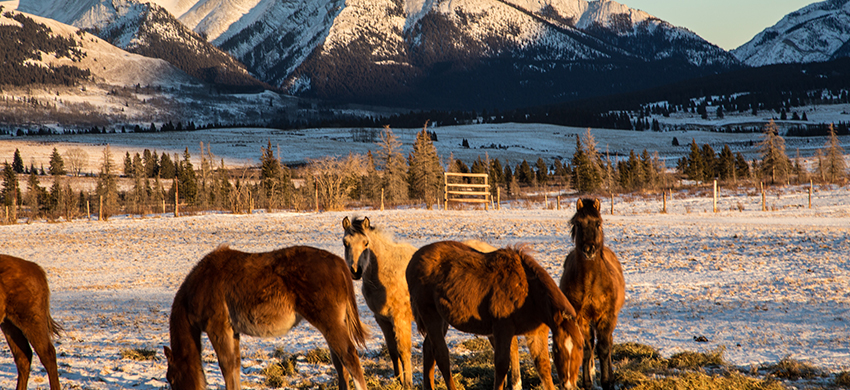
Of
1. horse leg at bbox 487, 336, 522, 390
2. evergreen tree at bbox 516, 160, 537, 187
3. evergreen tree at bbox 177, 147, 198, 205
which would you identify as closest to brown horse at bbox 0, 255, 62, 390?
horse leg at bbox 487, 336, 522, 390

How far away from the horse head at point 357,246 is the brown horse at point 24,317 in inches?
133

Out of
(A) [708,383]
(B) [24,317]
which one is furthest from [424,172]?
(B) [24,317]

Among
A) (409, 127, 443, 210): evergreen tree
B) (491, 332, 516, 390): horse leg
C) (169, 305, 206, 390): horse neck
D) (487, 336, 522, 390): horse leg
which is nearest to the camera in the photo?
(169, 305, 206, 390): horse neck

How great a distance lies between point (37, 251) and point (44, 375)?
16982 mm

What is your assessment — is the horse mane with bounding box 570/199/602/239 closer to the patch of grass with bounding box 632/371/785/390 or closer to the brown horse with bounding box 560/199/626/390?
the brown horse with bounding box 560/199/626/390

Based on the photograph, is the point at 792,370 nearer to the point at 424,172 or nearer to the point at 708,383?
the point at 708,383

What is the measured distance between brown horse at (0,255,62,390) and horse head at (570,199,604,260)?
5775 millimetres

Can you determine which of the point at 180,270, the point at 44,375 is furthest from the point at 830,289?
the point at 180,270

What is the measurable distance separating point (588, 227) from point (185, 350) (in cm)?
411

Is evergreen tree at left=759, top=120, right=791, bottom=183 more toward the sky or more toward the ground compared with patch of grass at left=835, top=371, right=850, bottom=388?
more toward the sky

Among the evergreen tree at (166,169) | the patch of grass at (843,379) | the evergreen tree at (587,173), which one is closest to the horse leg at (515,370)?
the patch of grass at (843,379)

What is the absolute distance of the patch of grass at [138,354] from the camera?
26.9 feet

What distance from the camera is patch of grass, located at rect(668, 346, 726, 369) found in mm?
7488

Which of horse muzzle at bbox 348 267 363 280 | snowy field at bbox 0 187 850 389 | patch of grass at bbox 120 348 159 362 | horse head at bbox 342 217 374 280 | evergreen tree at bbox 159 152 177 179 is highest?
evergreen tree at bbox 159 152 177 179
